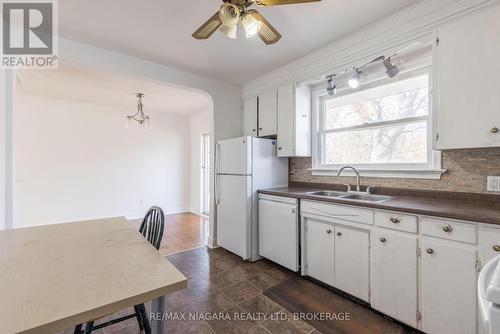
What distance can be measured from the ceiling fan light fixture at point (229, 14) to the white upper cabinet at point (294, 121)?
1547mm

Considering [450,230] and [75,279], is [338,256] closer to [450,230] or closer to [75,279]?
[450,230]

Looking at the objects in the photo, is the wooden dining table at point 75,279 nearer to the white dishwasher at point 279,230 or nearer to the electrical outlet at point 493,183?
the white dishwasher at point 279,230

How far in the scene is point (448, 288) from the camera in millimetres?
1437

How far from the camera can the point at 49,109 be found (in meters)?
4.16

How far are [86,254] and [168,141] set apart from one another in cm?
472

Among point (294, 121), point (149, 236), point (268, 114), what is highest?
point (268, 114)

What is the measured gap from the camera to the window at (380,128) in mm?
2098

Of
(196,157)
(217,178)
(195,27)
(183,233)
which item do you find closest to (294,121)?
(217,178)

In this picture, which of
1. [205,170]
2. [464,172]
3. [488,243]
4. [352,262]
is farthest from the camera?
[205,170]

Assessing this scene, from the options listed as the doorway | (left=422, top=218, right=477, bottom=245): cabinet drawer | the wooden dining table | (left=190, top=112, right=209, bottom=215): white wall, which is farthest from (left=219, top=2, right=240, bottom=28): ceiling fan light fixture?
the doorway

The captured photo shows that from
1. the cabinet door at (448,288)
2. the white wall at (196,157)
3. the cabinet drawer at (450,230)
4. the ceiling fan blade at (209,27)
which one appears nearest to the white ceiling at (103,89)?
the white wall at (196,157)

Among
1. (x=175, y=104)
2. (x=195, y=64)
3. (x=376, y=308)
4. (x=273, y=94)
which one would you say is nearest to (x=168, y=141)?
(x=175, y=104)

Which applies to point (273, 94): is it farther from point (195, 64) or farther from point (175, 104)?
point (175, 104)

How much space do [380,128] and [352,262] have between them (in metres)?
1.42
